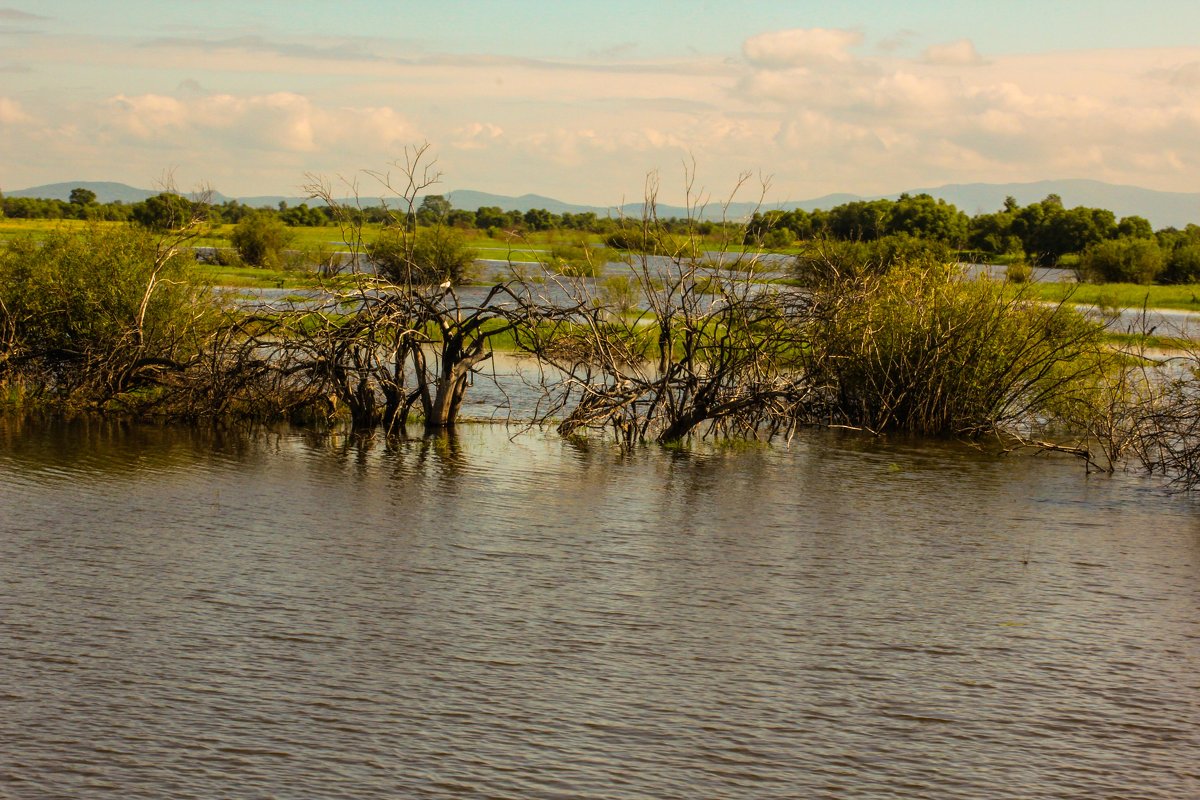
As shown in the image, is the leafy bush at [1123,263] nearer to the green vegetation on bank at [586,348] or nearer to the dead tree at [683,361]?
the green vegetation on bank at [586,348]

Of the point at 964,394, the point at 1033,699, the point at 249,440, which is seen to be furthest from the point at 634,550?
the point at 964,394

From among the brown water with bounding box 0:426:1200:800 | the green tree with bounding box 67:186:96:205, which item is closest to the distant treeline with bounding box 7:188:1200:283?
the green tree with bounding box 67:186:96:205

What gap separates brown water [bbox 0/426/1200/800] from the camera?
8945mm

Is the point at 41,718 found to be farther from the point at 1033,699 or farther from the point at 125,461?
the point at 125,461

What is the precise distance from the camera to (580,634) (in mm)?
11758

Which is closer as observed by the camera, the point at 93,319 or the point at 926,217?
the point at 93,319

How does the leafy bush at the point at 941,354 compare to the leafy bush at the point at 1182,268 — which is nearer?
the leafy bush at the point at 941,354

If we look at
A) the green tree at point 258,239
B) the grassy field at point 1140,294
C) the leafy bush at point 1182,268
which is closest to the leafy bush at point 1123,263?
the leafy bush at point 1182,268

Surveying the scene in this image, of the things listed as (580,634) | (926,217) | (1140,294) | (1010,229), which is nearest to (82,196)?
(926,217)

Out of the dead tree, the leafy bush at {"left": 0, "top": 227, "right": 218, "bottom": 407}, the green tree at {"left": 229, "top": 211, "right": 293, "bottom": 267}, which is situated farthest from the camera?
the green tree at {"left": 229, "top": 211, "right": 293, "bottom": 267}

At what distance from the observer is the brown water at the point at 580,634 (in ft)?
29.3

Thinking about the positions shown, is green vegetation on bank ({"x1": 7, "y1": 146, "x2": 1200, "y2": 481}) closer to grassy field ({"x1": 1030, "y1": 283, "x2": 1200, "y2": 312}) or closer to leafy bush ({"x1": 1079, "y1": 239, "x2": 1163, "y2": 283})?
grassy field ({"x1": 1030, "y1": 283, "x2": 1200, "y2": 312})

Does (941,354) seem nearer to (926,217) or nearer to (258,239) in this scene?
(258,239)

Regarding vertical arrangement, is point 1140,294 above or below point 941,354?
above
